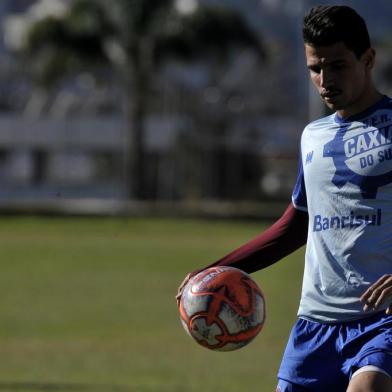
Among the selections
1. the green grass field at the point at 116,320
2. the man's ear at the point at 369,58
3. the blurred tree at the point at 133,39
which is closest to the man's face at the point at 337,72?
the man's ear at the point at 369,58

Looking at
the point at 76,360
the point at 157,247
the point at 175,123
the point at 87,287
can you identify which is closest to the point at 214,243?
the point at 157,247

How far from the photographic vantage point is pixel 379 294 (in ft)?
15.9

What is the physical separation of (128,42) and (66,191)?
75.8 ft

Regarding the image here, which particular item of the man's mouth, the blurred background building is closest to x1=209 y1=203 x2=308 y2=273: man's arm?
the man's mouth

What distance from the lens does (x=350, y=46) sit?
5086 millimetres

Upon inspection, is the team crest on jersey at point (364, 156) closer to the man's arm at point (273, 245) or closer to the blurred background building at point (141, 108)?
the man's arm at point (273, 245)

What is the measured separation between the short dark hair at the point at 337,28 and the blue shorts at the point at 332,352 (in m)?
1.06

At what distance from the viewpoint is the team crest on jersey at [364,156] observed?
16.7 ft

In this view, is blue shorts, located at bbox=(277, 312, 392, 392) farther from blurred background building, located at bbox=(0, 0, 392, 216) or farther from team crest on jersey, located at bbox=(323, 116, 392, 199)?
blurred background building, located at bbox=(0, 0, 392, 216)

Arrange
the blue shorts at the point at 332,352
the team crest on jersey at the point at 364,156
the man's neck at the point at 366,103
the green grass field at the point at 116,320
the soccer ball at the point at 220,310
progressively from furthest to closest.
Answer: the green grass field at the point at 116,320 → the soccer ball at the point at 220,310 → the man's neck at the point at 366,103 → the team crest on jersey at the point at 364,156 → the blue shorts at the point at 332,352

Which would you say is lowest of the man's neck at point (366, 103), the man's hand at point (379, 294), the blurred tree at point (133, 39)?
the man's hand at point (379, 294)

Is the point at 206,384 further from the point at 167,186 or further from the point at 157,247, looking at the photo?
the point at 167,186

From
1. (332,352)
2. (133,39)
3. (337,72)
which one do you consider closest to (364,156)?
(337,72)

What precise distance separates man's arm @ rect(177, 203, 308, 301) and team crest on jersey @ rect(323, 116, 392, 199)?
1.41 ft
